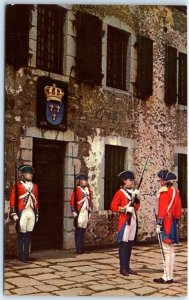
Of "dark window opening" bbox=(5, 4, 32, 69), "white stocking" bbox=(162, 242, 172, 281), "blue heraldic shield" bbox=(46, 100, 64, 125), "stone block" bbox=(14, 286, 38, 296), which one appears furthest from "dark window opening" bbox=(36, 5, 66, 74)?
"stone block" bbox=(14, 286, 38, 296)

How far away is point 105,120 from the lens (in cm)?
568

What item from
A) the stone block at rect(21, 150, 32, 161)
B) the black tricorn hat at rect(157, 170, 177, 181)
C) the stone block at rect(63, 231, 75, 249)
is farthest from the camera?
the stone block at rect(63, 231, 75, 249)

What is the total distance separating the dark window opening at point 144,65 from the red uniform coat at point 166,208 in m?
1.51

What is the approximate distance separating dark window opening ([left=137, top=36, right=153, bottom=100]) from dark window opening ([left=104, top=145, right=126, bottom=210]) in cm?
83

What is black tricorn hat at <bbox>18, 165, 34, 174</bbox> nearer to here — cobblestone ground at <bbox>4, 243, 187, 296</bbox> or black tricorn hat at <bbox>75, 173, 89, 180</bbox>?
black tricorn hat at <bbox>75, 173, 89, 180</bbox>

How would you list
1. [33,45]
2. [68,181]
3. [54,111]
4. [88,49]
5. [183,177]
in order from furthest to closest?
[88,49] < [68,181] < [54,111] < [33,45] < [183,177]

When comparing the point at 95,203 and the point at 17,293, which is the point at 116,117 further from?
the point at 17,293

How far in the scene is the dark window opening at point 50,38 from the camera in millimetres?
5359

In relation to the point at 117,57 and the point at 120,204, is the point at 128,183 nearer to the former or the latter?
the point at 120,204

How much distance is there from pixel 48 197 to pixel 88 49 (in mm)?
1922

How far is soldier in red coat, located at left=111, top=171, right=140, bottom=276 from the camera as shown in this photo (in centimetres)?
505

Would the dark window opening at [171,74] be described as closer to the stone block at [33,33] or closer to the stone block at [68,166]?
the stone block at [68,166]

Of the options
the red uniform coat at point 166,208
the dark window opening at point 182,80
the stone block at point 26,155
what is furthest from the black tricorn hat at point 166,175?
the stone block at point 26,155

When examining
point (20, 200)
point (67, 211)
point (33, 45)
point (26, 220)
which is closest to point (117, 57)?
point (33, 45)
